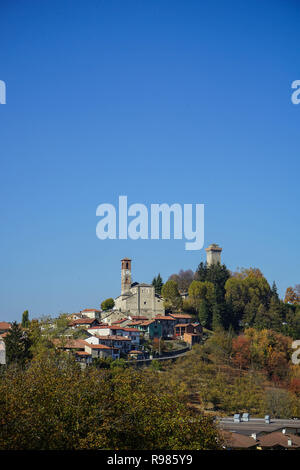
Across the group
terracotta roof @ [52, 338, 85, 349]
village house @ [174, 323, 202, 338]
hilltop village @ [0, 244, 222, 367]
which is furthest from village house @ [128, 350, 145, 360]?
village house @ [174, 323, 202, 338]

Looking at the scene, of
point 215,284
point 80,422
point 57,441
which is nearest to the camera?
point 57,441

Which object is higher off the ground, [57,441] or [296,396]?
[57,441]

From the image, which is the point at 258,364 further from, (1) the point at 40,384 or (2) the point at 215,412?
(1) the point at 40,384

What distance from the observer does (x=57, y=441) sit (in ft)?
66.3

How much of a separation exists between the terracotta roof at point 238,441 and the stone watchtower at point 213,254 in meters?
60.9

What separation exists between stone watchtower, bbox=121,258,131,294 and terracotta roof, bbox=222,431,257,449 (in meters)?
45.9

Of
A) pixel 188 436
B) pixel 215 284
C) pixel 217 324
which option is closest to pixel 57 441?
pixel 188 436

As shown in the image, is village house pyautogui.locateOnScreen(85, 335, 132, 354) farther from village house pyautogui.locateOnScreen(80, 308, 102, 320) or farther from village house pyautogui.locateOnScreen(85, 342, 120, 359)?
village house pyautogui.locateOnScreen(80, 308, 102, 320)

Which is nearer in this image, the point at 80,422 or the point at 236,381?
the point at 80,422

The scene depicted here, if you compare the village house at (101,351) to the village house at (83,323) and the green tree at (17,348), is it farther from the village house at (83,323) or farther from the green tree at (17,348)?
the village house at (83,323)

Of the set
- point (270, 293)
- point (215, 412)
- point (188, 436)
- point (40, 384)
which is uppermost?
point (270, 293)

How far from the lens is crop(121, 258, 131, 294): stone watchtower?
257 feet
